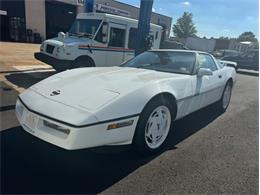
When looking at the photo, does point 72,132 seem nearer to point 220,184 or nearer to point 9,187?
point 9,187

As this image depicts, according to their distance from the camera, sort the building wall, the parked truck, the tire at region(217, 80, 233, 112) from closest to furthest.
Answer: the tire at region(217, 80, 233, 112), the parked truck, the building wall

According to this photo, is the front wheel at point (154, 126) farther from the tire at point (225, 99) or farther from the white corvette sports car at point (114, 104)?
the tire at point (225, 99)

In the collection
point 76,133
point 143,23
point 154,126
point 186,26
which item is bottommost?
point 154,126

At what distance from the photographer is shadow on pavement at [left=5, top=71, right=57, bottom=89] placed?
6.54 m

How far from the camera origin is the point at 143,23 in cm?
820

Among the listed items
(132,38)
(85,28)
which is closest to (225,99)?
(132,38)

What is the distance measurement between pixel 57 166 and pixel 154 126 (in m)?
1.24

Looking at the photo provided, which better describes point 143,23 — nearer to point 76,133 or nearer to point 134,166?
point 134,166

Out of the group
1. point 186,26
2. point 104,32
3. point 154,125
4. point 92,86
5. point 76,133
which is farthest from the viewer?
point 186,26

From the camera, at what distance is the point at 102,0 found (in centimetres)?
2455

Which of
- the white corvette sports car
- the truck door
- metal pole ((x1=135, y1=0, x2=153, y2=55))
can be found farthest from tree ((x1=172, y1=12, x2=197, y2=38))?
the white corvette sports car

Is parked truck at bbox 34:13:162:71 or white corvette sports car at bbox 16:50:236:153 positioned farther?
parked truck at bbox 34:13:162:71

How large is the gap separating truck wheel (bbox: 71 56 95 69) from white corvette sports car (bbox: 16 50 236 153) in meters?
3.73

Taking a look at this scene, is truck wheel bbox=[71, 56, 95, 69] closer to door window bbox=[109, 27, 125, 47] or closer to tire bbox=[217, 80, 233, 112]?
door window bbox=[109, 27, 125, 47]
